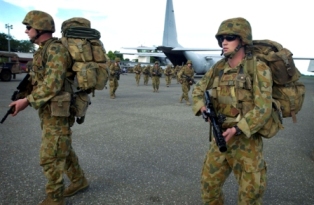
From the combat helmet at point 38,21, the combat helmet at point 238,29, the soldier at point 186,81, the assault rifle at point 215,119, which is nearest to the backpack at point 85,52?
the combat helmet at point 38,21

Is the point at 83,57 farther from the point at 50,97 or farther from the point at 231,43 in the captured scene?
the point at 231,43

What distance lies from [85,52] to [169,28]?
33998mm

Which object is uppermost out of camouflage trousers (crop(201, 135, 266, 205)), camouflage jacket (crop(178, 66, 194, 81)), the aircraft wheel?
camouflage jacket (crop(178, 66, 194, 81))

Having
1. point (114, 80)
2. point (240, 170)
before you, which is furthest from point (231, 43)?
point (114, 80)

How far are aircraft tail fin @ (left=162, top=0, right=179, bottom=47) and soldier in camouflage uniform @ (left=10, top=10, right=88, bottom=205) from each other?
33.0 metres

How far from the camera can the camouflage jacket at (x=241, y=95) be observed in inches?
85.2

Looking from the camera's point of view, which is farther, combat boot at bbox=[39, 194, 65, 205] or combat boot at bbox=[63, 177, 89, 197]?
combat boot at bbox=[63, 177, 89, 197]

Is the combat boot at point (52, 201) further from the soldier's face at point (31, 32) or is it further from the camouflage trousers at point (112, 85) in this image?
the camouflage trousers at point (112, 85)

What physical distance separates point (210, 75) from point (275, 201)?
175cm

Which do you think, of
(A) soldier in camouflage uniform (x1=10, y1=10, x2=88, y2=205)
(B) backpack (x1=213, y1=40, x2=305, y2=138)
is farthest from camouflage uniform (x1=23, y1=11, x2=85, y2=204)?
(B) backpack (x1=213, y1=40, x2=305, y2=138)

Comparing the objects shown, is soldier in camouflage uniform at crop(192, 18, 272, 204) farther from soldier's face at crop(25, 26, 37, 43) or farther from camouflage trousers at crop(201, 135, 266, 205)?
soldier's face at crop(25, 26, 37, 43)

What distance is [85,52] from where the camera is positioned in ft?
9.02

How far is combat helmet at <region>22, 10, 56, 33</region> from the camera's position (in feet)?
9.14

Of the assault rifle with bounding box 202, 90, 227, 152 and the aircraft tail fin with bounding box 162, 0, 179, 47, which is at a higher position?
the aircraft tail fin with bounding box 162, 0, 179, 47
